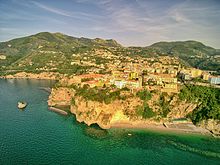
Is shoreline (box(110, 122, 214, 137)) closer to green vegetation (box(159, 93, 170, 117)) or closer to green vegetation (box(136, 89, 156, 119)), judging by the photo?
green vegetation (box(136, 89, 156, 119))

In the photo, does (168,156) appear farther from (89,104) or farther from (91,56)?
(91,56)

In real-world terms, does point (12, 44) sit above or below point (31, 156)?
above

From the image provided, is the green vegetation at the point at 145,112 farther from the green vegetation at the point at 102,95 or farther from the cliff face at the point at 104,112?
the green vegetation at the point at 102,95

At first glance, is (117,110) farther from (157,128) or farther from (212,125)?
(212,125)

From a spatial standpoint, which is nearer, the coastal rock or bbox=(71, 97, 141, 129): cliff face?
the coastal rock

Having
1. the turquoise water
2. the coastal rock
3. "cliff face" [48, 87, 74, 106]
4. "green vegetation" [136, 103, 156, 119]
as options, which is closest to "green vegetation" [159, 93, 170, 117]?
"green vegetation" [136, 103, 156, 119]

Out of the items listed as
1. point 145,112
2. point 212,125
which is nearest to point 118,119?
point 145,112

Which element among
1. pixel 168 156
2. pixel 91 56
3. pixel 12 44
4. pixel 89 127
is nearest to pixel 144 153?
pixel 168 156

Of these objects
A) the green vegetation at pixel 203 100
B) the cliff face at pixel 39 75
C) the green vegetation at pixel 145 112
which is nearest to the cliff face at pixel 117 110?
the green vegetation at pixel 145 112
